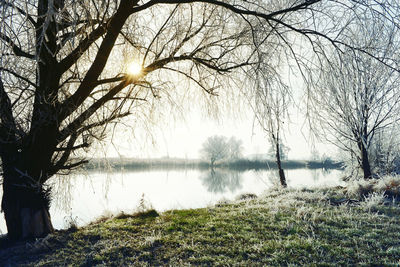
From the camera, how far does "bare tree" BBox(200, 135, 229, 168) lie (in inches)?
1672

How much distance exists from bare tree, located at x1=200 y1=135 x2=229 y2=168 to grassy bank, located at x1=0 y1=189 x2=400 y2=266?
36830 mm

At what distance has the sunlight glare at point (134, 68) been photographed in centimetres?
375

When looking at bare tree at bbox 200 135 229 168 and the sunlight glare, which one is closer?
the sunlight glare

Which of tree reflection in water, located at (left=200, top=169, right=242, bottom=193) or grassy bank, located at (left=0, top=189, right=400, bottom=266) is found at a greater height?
grassy bank, located at (left=0, top=189, right=400, bottom=266)

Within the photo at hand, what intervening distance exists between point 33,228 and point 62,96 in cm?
200

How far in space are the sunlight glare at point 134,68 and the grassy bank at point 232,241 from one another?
7.59 ft

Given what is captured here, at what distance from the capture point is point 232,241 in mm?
3332

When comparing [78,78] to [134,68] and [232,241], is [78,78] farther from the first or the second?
[232,241]

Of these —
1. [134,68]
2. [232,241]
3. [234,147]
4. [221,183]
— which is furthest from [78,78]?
[234,147]

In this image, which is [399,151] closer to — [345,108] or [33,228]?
[345,108]

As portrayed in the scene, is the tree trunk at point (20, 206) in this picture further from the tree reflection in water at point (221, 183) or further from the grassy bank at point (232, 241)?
the tree reflection in water at point (221, 183)

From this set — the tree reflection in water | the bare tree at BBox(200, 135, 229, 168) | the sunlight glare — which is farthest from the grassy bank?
the bare tree at BBox(200, 135, 229, 168)

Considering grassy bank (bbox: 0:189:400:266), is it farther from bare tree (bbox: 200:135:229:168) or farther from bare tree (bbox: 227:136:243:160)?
bare tree (bbox: 227:136:243:160)

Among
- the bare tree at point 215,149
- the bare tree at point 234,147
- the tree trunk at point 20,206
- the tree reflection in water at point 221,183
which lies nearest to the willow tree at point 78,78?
the tree trunk at point 20,206
